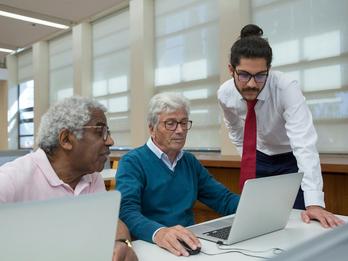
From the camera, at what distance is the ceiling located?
444 cm

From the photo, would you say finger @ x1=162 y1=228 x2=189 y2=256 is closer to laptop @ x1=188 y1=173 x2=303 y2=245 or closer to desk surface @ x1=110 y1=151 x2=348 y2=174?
laptop @ x1=188 y1=173 x2=303 y2=245

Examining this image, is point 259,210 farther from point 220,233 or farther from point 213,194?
point 213,194

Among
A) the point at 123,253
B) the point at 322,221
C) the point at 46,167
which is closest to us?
the point at 123,253

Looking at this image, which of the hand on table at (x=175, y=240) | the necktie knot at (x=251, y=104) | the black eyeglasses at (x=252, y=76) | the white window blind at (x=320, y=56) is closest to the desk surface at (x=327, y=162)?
the white window blind at (x=320, y=56)

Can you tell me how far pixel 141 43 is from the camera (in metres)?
4.79

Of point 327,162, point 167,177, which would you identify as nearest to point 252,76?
point 167,177

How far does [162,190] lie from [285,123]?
Result: 0.70 metres

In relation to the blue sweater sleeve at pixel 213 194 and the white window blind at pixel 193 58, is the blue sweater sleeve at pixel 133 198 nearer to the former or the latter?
the blue sweater sleeve at pixel 213 194

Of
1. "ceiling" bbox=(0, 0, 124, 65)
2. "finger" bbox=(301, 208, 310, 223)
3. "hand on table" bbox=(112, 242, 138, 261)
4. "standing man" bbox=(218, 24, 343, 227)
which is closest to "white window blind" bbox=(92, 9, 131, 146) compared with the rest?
"ceiling" bbox=(0, 0, 124, 65)

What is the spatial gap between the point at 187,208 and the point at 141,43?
3.55 metres

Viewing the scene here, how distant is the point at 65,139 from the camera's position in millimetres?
1214

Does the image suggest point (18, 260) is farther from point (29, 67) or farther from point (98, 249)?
point (29, 67)

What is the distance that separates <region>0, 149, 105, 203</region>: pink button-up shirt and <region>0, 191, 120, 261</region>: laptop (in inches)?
17.4

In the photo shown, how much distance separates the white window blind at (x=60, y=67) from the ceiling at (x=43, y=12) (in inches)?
34.6
